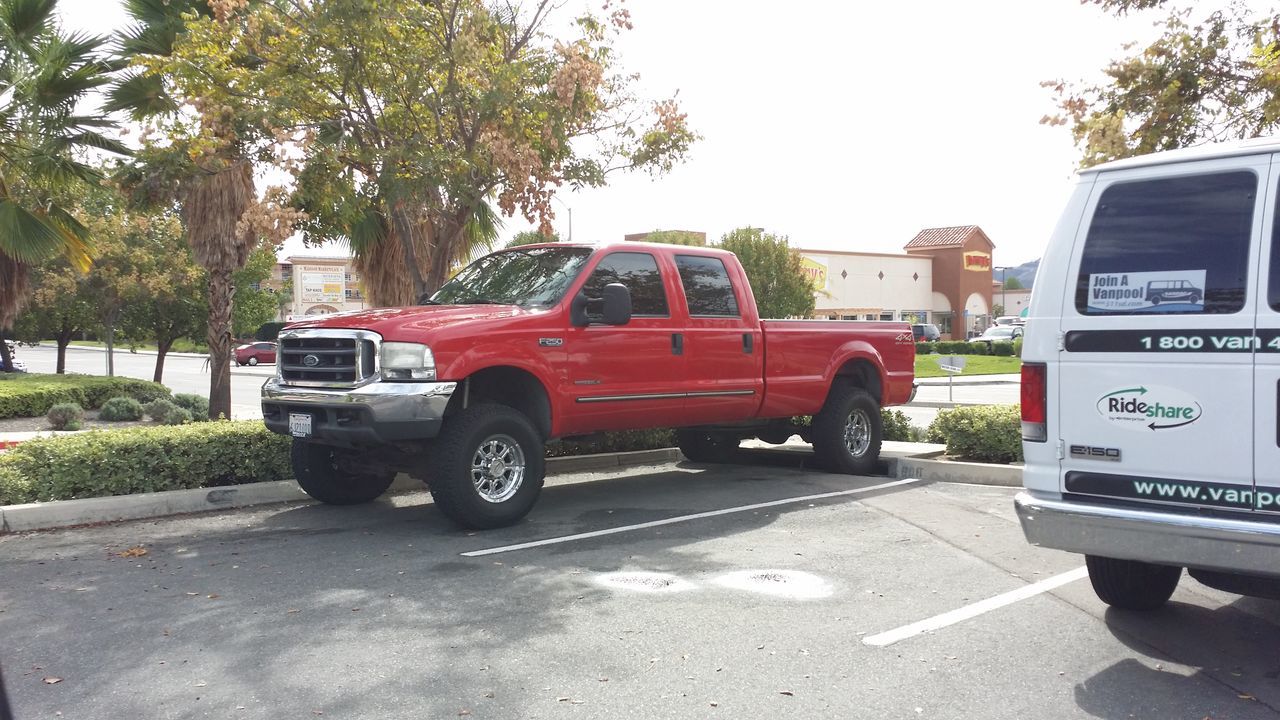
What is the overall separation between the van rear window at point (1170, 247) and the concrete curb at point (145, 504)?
667 centimetres

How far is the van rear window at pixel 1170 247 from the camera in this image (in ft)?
14.0

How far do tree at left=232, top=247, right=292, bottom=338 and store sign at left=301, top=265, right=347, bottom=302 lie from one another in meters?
45.0

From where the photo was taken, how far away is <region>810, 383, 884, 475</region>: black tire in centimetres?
1014

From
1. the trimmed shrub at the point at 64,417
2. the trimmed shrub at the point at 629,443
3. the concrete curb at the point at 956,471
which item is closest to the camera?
the concrete curb at the point at 956,471

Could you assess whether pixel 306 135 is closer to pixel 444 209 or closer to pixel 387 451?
pixel 444 209

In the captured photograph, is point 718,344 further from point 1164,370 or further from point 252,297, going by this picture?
point 252,297

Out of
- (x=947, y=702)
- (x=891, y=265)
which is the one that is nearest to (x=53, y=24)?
(x=947, y=702)

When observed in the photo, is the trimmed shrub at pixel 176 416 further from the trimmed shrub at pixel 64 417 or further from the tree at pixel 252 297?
the tree at pixel 252 297

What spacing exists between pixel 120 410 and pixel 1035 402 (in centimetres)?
1720

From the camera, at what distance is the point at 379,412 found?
22.7 ft

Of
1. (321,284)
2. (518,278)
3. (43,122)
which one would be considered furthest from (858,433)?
(321,284)

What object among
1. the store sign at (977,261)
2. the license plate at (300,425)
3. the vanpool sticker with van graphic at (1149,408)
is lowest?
the license plate at (300,425)

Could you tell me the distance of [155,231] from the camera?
2461 centimetres

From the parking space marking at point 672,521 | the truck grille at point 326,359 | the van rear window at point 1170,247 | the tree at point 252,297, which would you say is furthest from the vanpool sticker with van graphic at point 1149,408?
the tree at point 252,297
